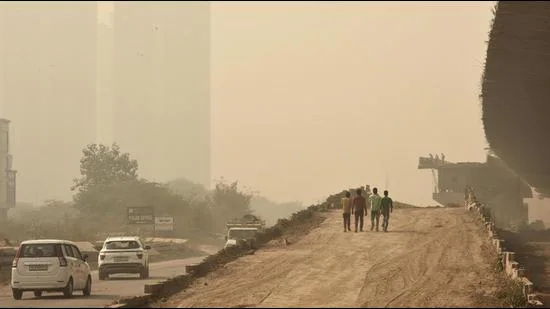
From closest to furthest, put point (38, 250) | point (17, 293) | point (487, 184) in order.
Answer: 1. point (38, 250)
2. point (17, 293)
3. point (487, 184)

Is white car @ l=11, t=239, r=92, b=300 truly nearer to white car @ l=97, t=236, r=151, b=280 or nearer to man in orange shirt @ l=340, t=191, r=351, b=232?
man in orange shirt @ l=340, t=191, r=351, b=232

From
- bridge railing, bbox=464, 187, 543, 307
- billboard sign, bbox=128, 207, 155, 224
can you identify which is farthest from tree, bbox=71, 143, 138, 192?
bridge railing, bbox=464, 187, 543, 307

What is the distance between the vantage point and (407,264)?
94.5 feet

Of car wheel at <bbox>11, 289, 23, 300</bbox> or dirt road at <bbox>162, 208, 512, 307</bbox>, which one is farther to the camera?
car wheel at <bbox>11, 289, 23, 300</bbox>

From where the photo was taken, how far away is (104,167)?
145 metres

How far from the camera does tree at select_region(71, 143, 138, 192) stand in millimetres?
143375

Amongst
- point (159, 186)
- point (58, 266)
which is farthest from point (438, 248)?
point (159, 186)

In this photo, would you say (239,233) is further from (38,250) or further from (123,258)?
(38,250)

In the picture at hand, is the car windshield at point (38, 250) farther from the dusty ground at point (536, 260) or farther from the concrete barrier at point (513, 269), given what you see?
the dusty ground at point (536, 260)

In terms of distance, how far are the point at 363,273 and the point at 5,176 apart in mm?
96746

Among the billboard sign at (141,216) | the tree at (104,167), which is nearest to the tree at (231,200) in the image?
the tree at (104,167)

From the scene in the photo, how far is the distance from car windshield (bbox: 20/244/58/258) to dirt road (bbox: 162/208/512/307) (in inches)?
186

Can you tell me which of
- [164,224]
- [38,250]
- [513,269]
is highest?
[164,224]

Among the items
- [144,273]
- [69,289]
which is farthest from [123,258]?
[69,289]
